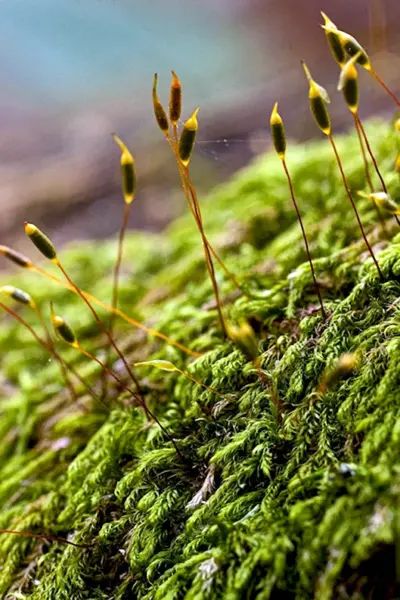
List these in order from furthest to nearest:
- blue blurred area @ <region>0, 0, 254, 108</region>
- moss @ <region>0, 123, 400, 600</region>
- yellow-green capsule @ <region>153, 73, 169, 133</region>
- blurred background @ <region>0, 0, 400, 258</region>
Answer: blue blurred area @ <region>0, 0, 254, 108</region> < blurred background @ <region>0, 0, 400, 258</region> < yellow-green capsule @ <region>153, 73, 169, 133</region> < moss @ <region>0, 123, 400, 600</region>

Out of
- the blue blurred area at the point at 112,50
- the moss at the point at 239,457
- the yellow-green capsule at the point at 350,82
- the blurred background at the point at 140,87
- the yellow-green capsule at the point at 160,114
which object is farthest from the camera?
the blue blurred area at the point at 112,50

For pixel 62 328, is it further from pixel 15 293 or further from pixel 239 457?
pixel 239 457

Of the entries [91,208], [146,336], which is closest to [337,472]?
[146,336]

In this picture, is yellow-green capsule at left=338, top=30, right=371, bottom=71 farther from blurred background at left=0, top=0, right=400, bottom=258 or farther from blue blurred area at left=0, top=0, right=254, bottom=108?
blue blurred area at left=0, top=0, right=254, bottom=108

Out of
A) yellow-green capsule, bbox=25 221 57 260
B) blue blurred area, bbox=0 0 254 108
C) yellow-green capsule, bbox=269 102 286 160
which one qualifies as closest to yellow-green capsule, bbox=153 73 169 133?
yellow-green capsule, bbox=269 102 286 160

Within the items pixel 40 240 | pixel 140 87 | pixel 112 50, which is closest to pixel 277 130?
pixel 40 240

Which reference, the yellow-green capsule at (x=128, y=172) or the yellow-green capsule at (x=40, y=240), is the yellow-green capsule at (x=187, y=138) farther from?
the yellow-green capsule at (x=40, y=240)

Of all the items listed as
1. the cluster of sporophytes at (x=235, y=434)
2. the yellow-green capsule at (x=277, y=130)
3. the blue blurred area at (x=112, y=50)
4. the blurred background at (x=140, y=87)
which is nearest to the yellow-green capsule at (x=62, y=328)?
the cluster of sporophytes at (x=235, y=434)
